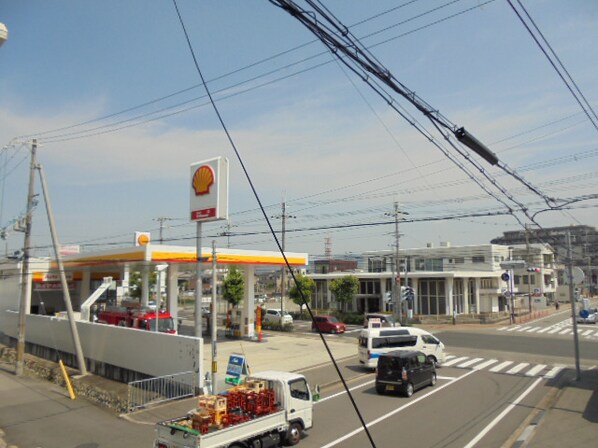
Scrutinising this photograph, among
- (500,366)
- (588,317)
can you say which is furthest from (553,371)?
(588,317)

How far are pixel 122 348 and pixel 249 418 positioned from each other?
15734mm

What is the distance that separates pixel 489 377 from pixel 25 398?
21.0 metres

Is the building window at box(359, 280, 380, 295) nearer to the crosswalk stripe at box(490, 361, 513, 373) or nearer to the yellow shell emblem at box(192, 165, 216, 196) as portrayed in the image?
the crosswalk stripe at box(490, 361, 513, 373)

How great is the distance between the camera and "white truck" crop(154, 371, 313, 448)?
10047 mm

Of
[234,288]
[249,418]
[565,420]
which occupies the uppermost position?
[234,288]

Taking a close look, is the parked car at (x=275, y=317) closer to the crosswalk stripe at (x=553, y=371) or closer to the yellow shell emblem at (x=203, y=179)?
the yellow shell emblem at (x=203, y=179)

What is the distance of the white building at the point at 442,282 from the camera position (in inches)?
2066

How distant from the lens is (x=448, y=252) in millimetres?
60062

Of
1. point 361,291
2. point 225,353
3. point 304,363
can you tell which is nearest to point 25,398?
point 225,353

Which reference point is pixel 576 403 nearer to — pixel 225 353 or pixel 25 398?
pixel 225 353

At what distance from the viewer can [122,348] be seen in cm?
2423

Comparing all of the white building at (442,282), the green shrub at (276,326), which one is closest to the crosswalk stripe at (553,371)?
the white building at (442,282)

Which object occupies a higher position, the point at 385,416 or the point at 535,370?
the point at 385,416

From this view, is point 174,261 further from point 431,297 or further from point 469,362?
point 431,297
